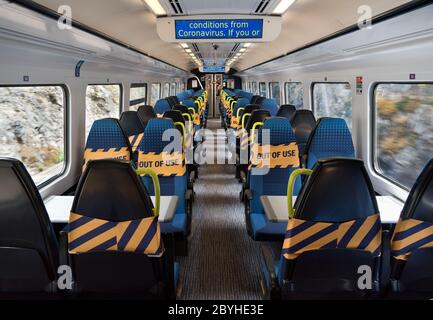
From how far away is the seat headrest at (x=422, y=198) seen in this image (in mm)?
2266

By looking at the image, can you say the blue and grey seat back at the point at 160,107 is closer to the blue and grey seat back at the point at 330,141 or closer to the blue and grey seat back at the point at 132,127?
the blue and grey seat back at the point at 132,127

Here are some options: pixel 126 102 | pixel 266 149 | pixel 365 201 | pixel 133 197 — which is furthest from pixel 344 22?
pixel 126 102

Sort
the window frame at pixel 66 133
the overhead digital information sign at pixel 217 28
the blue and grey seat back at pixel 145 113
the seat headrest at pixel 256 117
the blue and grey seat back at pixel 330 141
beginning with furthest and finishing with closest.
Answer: the blue and grey seat back at pixel 145 113, the seat headrest at pixel 256 117, the overhead digital information sign at pixel 217 28, the window frame at pixel 66 133, the blue and grey seat back at pixel 330 141

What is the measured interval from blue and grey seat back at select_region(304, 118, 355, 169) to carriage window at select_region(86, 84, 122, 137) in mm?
3872

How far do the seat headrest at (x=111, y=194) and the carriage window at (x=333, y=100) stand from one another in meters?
4.75

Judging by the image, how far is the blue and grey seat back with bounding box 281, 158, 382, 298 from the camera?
88.5 inches

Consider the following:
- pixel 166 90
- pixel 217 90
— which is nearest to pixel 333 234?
pixel 166 90

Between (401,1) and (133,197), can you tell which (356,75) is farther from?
(133,197)

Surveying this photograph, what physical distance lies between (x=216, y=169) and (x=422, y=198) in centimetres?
704

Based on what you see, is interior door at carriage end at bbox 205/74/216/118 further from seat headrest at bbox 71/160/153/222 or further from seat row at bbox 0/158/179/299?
seat headrest at bbox 71/160/153/222

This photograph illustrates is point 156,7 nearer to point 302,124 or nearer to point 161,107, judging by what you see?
point 302,124
